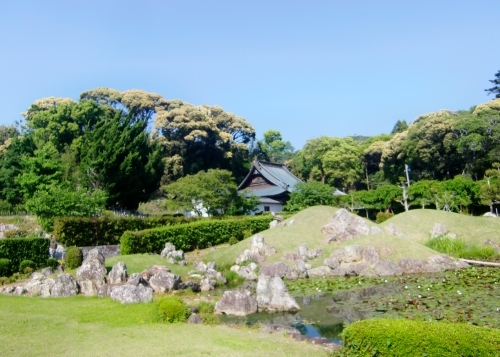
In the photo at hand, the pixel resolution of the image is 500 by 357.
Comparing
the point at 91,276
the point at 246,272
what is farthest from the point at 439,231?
the point at 91,276

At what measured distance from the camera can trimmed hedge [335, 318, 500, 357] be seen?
18.6 feet

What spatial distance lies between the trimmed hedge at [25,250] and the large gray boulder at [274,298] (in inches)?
488

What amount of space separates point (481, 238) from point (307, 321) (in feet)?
51.7

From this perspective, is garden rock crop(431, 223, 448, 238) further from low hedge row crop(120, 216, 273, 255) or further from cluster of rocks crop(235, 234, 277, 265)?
low hedge row crop(120, 216, 273, 255)

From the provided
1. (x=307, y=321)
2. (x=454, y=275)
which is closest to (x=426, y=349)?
(x=307, y=321)

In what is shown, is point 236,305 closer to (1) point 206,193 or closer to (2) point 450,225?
(2) point 450,225

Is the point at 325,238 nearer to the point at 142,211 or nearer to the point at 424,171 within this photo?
the point at 142,211

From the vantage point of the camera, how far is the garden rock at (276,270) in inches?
726

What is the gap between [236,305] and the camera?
37.7 feet

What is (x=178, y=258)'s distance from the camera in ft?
67.8

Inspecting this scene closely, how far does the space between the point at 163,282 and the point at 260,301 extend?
453 cm

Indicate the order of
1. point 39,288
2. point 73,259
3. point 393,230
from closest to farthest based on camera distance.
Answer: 1. point 39,288
2. point 73,259
3. point 393,230

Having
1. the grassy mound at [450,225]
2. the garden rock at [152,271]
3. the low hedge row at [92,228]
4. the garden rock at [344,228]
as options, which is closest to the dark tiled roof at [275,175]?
the grassy mound at [450,225]

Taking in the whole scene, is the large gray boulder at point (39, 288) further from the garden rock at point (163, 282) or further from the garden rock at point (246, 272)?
the garden rock at point (246, 272)
